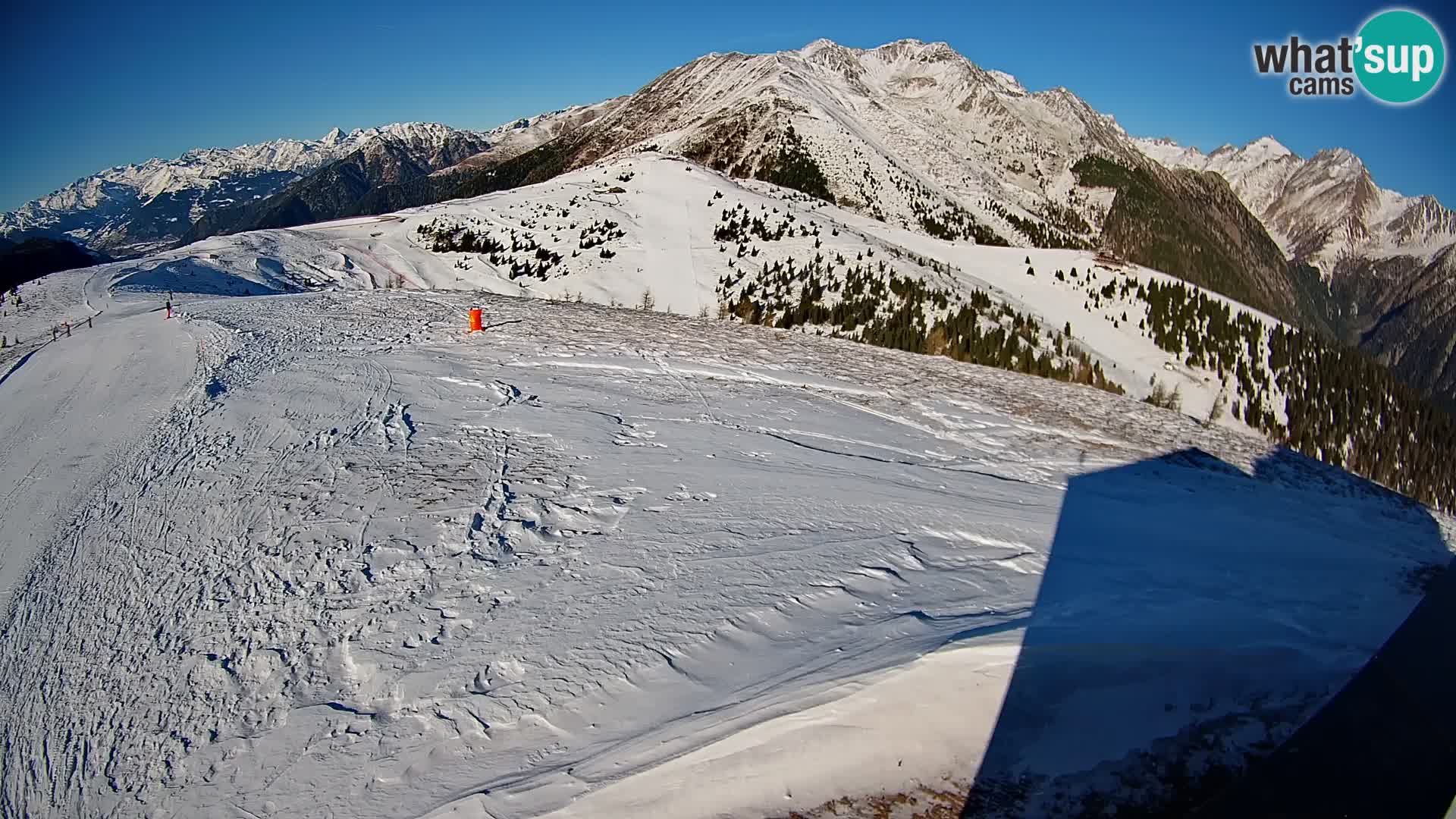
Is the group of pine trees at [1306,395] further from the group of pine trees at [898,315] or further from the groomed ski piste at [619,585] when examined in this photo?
the groomed ski piste at [619,585]

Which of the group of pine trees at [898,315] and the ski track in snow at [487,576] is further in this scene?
the group of pine trees at [898,315]

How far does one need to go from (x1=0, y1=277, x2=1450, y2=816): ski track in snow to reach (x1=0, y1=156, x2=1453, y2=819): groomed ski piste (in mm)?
30

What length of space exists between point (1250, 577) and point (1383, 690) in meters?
1.49

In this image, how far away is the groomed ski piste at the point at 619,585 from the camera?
371 cm

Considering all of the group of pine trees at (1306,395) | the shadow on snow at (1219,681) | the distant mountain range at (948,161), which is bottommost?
the shadow on snow at (1219,681)

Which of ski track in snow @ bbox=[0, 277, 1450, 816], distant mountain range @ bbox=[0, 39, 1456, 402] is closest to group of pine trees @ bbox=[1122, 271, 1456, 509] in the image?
ski track in snow @ bbox=[0, 277, 1450, 816]

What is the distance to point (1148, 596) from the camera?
5414mm

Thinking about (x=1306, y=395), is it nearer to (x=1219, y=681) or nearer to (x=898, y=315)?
(x=898, y=315)

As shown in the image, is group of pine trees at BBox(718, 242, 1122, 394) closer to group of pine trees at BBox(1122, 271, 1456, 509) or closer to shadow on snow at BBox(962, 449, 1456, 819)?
group of pine trees at BBox(1122, 271, 1456, 509)

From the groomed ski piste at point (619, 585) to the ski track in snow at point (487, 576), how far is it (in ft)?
0.10

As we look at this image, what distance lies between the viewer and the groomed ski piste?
12.2 feet

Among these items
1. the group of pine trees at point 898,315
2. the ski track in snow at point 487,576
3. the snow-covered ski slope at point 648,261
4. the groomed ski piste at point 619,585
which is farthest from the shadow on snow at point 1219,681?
the snow-covered ski slope at point 648,261

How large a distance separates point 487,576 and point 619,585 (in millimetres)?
994

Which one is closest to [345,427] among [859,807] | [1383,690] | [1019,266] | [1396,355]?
[859,807]
